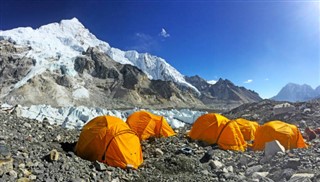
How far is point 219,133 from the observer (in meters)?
15.3

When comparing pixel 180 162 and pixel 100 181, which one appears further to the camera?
pixel 180 162

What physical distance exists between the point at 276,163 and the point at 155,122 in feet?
22.5

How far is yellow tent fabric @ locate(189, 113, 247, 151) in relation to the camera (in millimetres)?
14977

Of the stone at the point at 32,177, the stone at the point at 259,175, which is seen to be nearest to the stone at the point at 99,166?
the stone at the point at 32,177

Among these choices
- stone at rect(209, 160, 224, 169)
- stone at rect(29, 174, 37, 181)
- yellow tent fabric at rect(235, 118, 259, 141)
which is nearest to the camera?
stone at rect(29, 174, 37, 181)

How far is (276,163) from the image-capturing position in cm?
1084

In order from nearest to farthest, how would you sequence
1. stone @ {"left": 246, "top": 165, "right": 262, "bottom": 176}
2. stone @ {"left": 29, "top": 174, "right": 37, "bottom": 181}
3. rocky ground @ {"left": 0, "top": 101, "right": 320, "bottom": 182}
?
stone @ {"left": 29, "top": 174, "right": 37, "bottom": 181}, rocky ground @ {"left": 0, "top": 101, "right": 320, "bottom": 182}, stone @ {"left": 246, "top": 165, "right": 262, "bottom": 176}

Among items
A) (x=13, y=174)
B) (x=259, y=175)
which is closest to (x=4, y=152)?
(x=13, y=174)

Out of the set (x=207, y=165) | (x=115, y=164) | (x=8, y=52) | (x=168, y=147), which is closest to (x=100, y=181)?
(x=115, y=164)

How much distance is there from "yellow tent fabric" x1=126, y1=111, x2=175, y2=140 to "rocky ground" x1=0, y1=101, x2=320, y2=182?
1.78m

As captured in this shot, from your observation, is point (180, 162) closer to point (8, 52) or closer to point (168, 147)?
point (168, 147)

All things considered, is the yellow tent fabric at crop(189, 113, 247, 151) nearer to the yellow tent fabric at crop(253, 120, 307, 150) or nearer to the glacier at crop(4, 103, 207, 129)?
the yellow tent fabric at crop(253, 120, 307, 150)

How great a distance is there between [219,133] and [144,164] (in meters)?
5.08

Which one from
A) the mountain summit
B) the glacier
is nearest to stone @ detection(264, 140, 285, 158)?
the glacier
